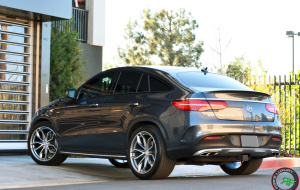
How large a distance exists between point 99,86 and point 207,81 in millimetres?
1931

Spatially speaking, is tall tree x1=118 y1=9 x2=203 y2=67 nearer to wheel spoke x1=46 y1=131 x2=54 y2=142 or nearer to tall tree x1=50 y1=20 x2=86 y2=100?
tall tree x1=50 y1=20 x2=86 y2=100

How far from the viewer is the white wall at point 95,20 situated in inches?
952

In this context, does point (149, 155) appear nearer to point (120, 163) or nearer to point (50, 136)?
point (120, 163)

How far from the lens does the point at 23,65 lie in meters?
13.5

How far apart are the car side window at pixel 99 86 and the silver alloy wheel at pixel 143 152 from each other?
47.0 inches

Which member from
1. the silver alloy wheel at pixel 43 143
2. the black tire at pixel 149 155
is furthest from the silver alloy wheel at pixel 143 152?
the silver alloy wheel at pixel 43 143

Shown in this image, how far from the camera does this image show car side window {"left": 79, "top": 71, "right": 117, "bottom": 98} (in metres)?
9.63

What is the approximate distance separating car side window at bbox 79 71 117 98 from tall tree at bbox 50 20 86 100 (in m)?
6.34

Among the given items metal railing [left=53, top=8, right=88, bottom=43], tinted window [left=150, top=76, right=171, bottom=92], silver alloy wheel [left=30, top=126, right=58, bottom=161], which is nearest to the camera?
tinted window [left=150, top=76, right=171, bottom=92]

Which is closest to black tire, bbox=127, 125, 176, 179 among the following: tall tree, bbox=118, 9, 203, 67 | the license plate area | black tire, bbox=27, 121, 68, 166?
the license plate area

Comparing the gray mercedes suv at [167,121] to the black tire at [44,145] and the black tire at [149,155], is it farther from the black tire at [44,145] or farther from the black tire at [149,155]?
the black tire at [44,145]

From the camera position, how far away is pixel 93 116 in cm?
950

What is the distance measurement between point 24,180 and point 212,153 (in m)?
2.76

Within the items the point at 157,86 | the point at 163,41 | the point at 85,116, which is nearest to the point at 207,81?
the point at 157,86
